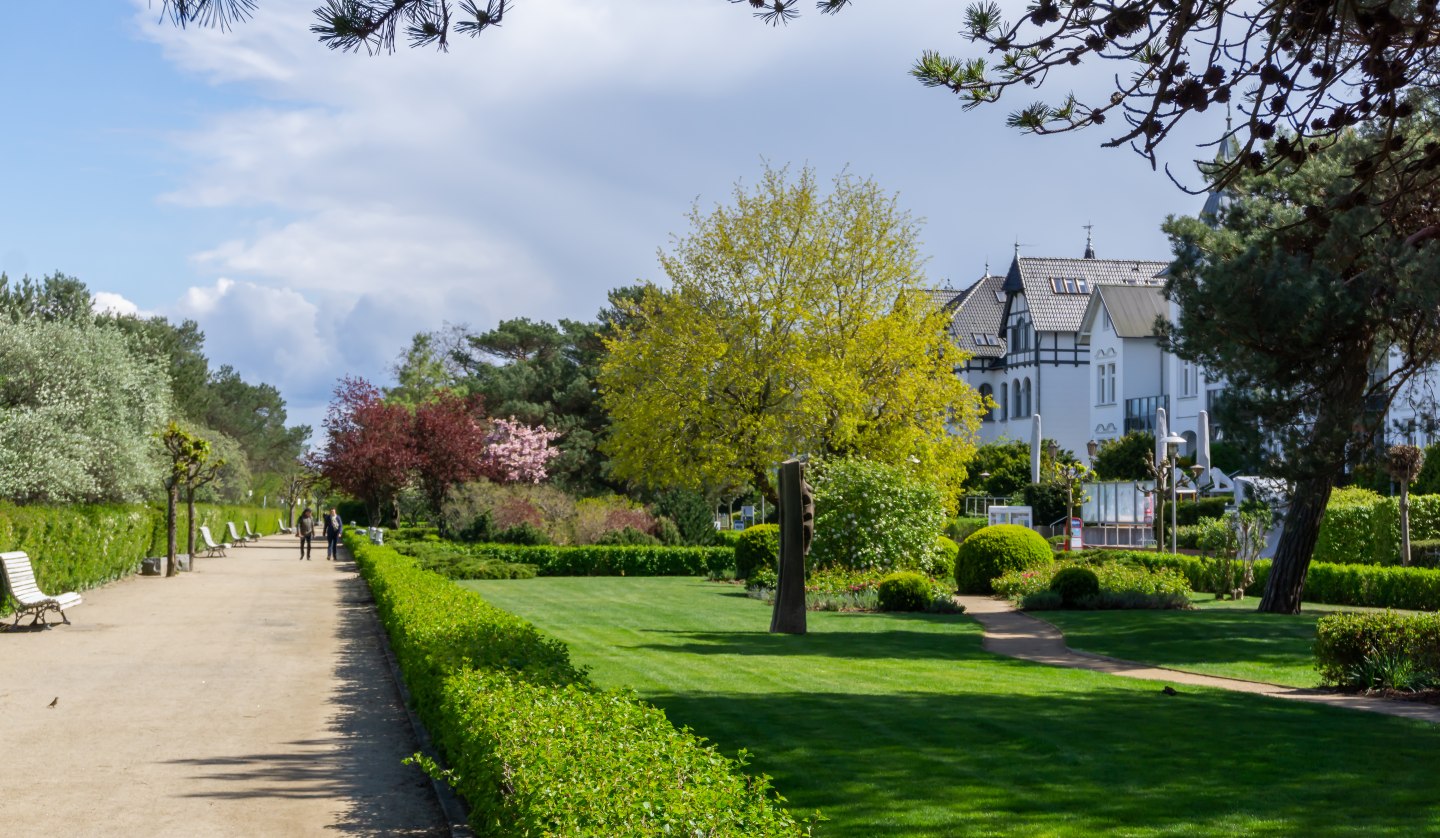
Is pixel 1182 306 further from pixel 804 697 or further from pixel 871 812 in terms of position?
pixel 871 812

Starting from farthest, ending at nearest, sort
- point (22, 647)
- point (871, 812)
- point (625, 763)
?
point (22, 647) → point (871, 812) → point (625, 763)

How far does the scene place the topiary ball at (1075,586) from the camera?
21.2 metres

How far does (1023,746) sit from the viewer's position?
893 centimetres

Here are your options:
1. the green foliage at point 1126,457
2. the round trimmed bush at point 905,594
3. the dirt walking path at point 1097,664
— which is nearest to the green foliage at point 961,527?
the green foliage at point 1126,457

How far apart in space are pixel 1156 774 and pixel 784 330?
2297 centimetres

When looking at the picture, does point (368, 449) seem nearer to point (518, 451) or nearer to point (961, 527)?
point (518, 451)

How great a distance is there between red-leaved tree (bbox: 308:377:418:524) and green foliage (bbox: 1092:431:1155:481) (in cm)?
2469

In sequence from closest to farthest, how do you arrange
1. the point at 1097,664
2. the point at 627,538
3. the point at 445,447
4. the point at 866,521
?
the point at 1097,664
the point at 866,521
the point at 627,538
the point at 445,447

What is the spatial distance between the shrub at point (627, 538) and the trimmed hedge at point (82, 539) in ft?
37.2

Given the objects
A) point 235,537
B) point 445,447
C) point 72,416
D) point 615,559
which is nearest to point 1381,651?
point 615,559

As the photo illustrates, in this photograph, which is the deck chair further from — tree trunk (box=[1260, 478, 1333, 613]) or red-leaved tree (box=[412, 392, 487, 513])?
tree trunk (box=[1260, 478, 1333, 613])

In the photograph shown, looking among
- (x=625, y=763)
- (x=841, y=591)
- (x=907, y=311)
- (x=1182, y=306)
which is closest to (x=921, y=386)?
(x=907, y=311)

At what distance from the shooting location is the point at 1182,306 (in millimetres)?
17969

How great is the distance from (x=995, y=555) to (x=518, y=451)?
2538 centimetres
